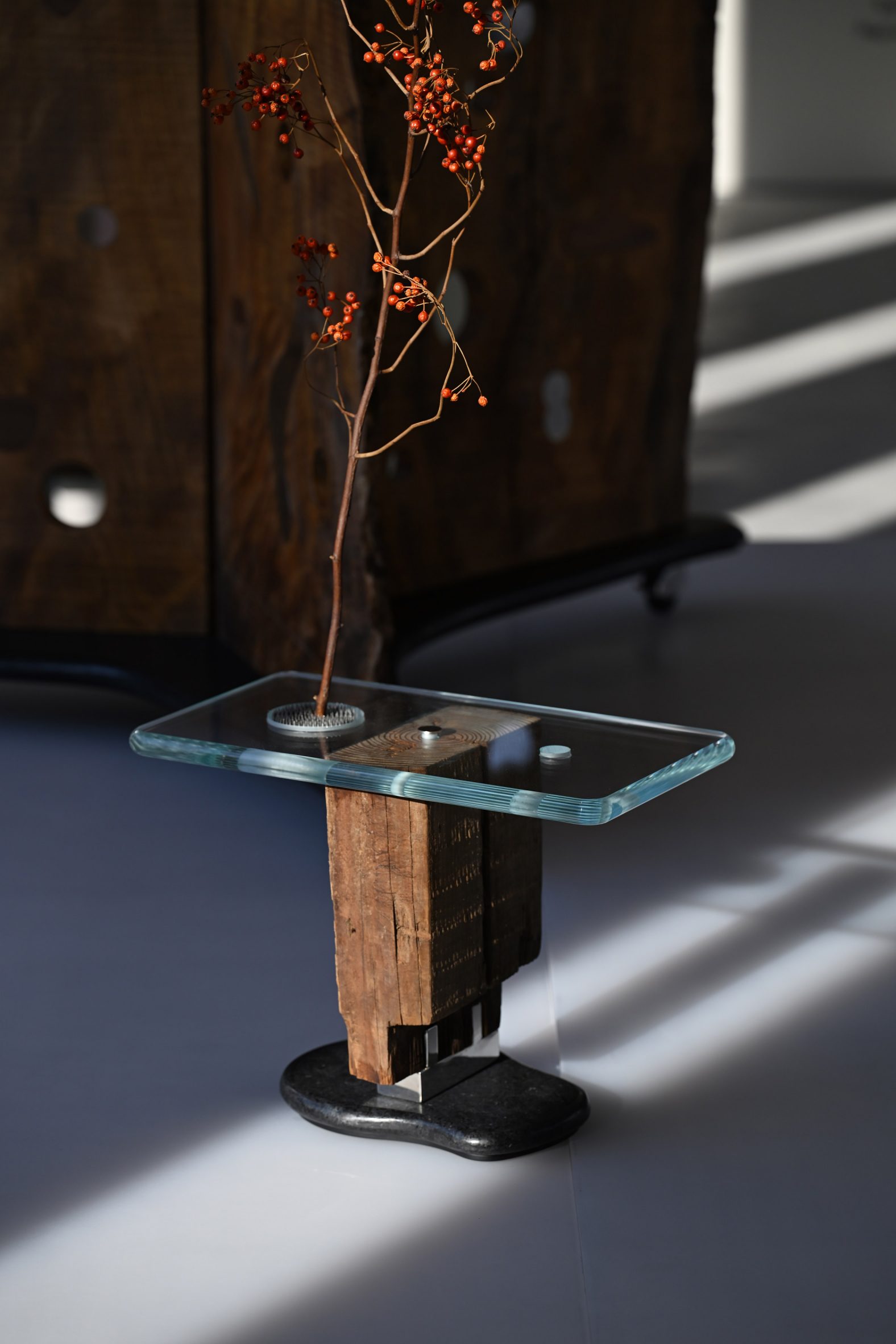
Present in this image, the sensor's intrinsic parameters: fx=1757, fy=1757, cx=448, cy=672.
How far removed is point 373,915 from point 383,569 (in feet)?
3.38

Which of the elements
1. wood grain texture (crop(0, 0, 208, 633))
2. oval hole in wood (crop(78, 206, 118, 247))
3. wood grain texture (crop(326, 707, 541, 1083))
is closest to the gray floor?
wood grain texture (crop(326, 707, 541, 1083))

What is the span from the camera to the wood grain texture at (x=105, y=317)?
10.1ft

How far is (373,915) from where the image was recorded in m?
1.79

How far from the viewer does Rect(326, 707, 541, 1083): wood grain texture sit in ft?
5.70

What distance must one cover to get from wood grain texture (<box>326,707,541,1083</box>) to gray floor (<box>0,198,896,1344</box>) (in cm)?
16

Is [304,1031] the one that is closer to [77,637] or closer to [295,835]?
[295,835]

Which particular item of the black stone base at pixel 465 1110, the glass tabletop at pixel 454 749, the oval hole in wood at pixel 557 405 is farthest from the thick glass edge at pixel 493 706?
the oval hole in wood at pixel 557 405

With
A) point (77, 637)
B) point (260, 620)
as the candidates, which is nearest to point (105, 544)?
point (77, 637)

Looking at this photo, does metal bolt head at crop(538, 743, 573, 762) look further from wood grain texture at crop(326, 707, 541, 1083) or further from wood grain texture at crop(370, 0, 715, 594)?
wood grain texture at crop(370, 0, 715, 594)

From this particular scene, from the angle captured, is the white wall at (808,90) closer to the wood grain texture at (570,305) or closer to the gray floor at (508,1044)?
the wood grain texture at (570,305)

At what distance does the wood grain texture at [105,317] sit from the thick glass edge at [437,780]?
4.82 feet

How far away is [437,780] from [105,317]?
5.90 feet

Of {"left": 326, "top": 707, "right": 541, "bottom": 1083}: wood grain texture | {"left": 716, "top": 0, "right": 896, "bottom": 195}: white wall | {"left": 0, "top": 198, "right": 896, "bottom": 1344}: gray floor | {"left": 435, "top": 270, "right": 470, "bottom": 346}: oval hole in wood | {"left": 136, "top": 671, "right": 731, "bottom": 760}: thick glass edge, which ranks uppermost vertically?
{"left": 716, "top": 0, "right": 896, "bottom": 195}: white wall

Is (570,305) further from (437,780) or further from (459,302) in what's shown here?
(437,780)
